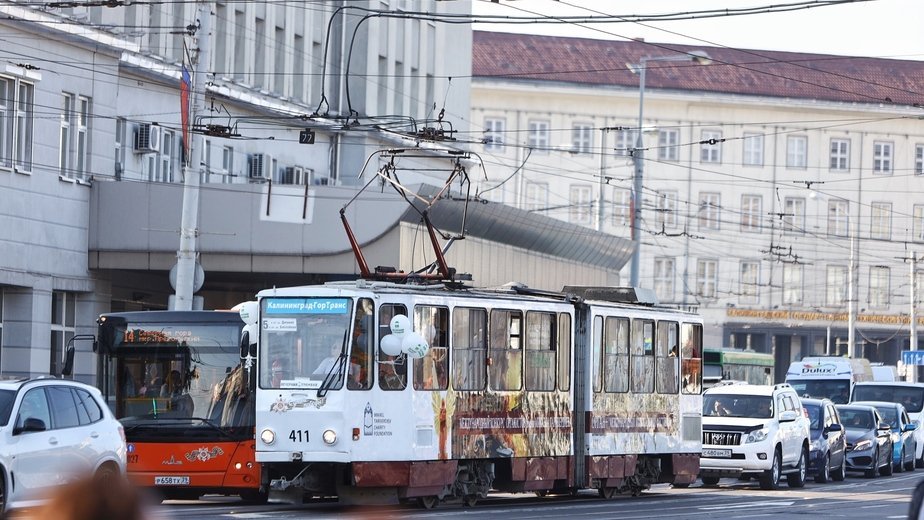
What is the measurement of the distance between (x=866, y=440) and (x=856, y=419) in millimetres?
908

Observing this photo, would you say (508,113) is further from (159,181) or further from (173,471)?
(173,471)

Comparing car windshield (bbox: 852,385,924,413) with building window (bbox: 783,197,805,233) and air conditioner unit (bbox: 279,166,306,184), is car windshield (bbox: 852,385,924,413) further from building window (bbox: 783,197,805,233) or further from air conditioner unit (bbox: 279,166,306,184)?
building window (bbox: 783,197,805,233)

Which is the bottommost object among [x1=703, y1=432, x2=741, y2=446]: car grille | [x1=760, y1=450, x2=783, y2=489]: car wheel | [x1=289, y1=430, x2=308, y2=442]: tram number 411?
[x1=760, y1=450, x2=783, y2=489]: car wheel

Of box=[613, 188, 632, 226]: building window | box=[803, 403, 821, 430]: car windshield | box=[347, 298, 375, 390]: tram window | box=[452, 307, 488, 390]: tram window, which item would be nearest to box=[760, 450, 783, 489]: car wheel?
box=[803, 403, 821, 430]: car windshield

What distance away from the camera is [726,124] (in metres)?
84.2

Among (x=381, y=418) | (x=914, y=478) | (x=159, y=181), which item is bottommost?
(x=914, y=478)

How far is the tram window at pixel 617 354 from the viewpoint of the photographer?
74.8ft

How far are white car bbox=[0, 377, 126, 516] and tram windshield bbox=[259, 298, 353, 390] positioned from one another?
118 inches

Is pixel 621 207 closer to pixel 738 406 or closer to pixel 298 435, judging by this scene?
pixel 738 406

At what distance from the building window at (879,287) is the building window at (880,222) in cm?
186

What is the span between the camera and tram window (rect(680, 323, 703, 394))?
24.9 metres

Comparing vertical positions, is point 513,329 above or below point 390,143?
below

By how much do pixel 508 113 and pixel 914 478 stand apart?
175 ft

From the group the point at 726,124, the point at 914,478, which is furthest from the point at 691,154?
the point at 914,478
